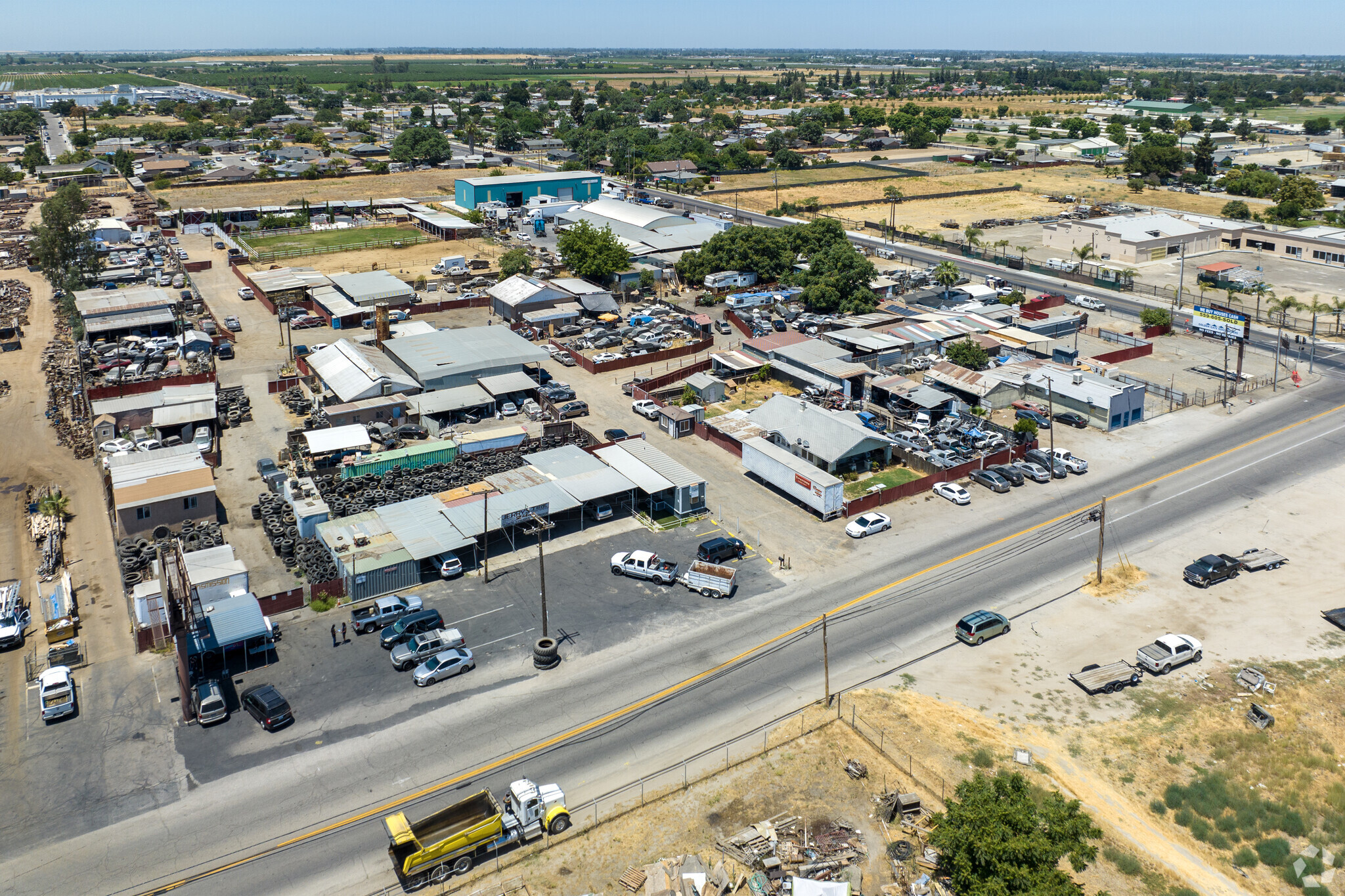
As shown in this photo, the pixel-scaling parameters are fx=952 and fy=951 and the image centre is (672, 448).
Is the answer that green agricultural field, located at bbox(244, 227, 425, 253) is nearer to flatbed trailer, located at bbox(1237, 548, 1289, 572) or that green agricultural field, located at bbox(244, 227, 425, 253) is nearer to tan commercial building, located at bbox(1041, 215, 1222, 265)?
tan commercial building, located at bbox(1041, 215, 1222, 265)

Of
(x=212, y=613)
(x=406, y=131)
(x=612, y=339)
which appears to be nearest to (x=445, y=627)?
(x=212, y=613)

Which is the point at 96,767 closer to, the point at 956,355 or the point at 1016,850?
the point at 1016,850

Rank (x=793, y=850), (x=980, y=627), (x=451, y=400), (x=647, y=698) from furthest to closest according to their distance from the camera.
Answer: (x=451, y=400) → (x=980, y=627) → (x=647, y=698) → (x=793, y=850)

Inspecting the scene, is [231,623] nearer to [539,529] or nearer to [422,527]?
[422,527]

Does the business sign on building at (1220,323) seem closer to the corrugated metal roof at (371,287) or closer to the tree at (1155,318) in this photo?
the tree at (1155,318)

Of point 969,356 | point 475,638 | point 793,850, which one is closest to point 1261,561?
point 969,356

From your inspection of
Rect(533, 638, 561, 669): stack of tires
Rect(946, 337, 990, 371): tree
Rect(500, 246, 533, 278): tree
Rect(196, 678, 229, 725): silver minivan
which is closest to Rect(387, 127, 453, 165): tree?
Rect(500, 246, 533, 278): tree
